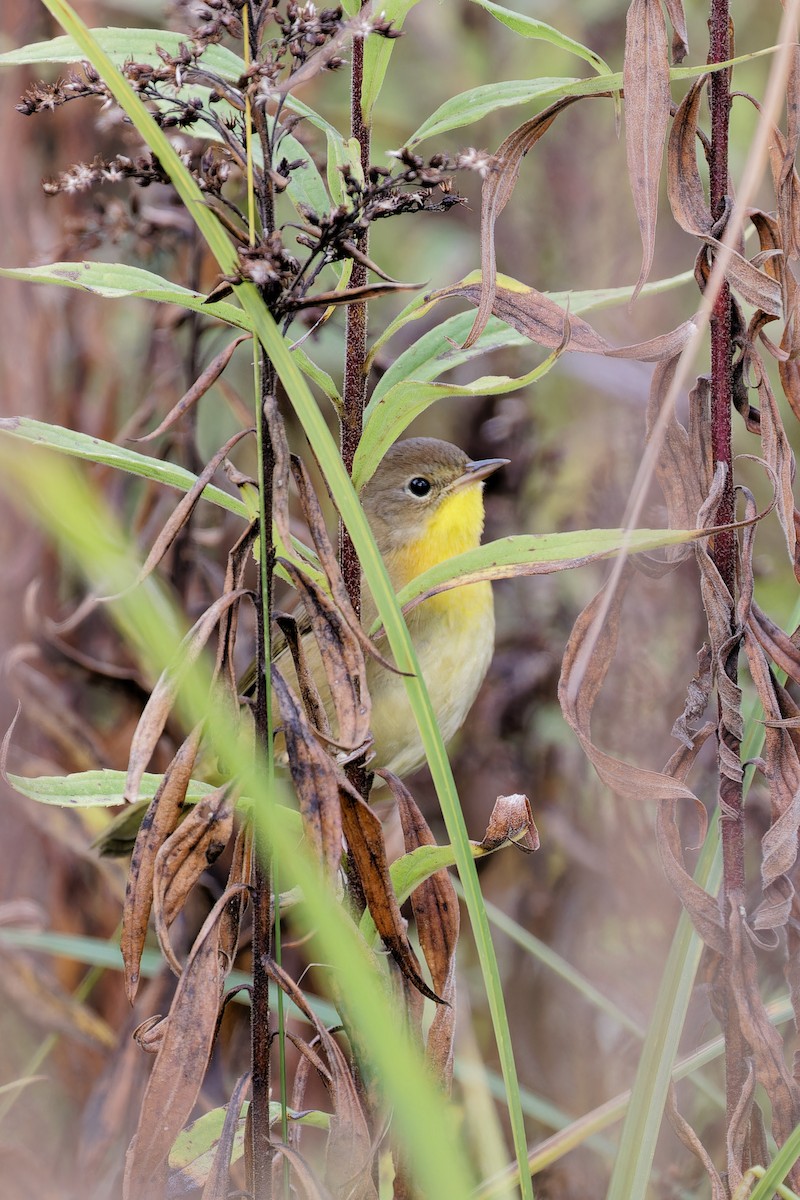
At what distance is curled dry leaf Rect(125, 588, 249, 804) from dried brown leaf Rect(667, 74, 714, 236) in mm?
449

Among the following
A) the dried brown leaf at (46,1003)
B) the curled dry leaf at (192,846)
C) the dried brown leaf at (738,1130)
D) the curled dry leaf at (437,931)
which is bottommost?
the dried brown leaf at (46,1003)

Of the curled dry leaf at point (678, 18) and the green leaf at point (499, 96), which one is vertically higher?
the curled dry leaf at point (678, 18)

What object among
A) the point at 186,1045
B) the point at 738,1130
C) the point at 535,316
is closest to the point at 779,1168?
the point at 738,1130

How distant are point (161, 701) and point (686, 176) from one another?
560 mm

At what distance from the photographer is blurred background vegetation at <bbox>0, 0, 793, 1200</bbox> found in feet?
6.19

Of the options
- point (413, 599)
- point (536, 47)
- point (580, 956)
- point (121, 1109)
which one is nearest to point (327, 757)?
point (413, 599)

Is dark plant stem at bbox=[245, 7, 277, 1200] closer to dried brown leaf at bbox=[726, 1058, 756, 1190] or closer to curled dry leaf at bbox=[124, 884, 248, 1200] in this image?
curled dry leaf at bbox=[124, 884, 248, 1200]

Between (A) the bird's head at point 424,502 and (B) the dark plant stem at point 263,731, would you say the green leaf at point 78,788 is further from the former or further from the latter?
(A) the bird's head at point 424,502

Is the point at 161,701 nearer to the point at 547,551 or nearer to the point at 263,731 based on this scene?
the point at 263,731

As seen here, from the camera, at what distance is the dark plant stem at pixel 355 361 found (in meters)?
0.92

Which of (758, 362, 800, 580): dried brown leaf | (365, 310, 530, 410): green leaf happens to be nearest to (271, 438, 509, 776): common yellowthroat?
(365, 310, 530, 410): green leaf

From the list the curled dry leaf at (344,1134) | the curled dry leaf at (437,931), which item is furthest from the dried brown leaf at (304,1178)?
the curled dry leaf at (437,931)

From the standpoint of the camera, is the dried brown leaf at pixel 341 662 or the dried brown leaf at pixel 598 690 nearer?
the dried brown leaf at pixel 341 662

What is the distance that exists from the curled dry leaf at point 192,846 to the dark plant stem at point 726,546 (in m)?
0.42
